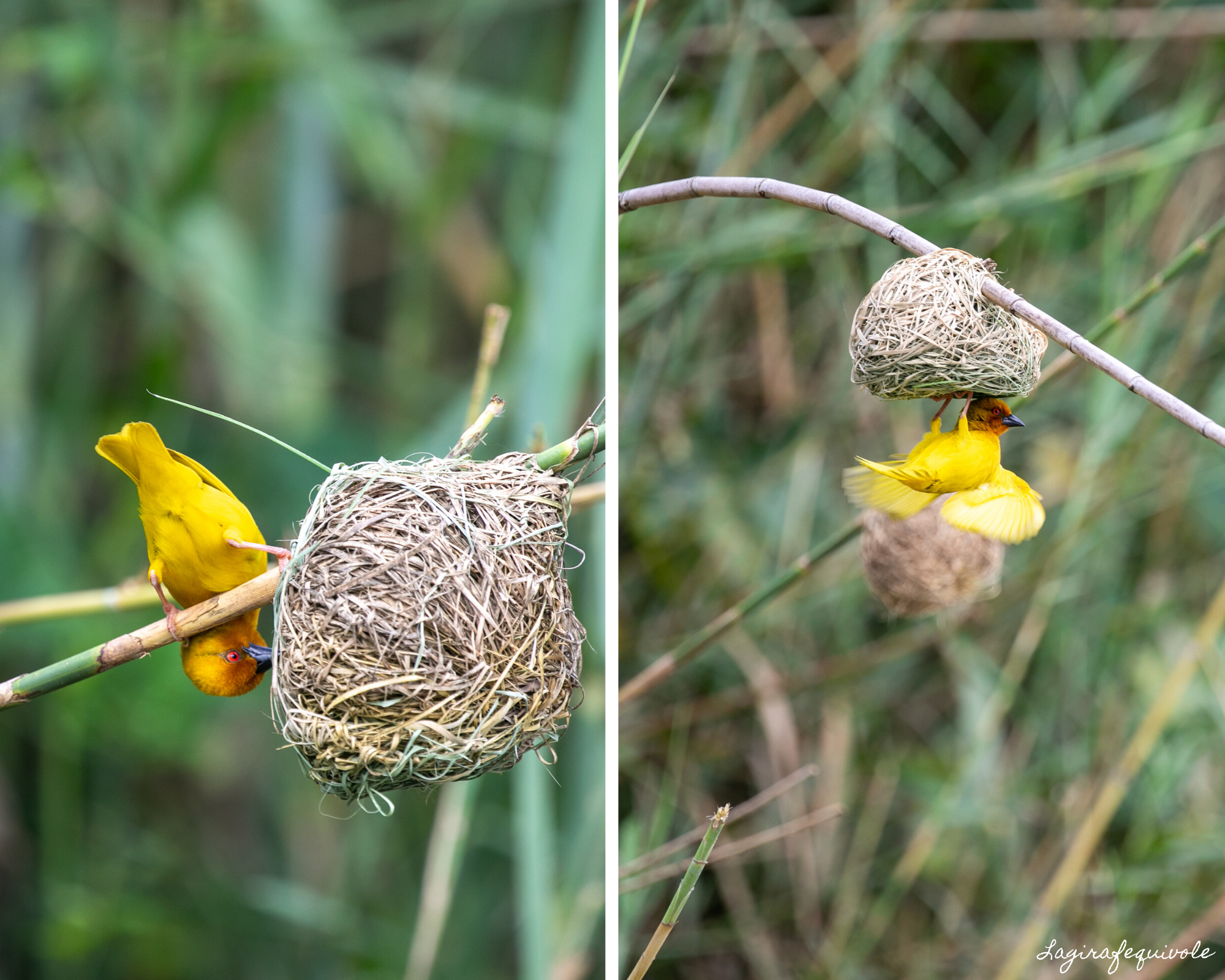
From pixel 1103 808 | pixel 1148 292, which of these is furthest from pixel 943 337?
pixel 1103 808

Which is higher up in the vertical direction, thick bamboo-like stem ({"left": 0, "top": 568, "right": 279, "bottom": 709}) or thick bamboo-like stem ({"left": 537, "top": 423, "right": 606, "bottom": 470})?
thick bamboo-like stem ({"left": 537, "top": 423, "right": 606, "bottom": 470})

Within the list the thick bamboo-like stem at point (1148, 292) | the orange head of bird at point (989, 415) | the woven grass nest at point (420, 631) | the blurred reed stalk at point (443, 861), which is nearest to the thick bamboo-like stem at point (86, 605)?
the woven grass nest at point (420, 631)

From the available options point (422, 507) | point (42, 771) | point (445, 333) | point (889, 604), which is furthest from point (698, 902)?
point (445, 333)

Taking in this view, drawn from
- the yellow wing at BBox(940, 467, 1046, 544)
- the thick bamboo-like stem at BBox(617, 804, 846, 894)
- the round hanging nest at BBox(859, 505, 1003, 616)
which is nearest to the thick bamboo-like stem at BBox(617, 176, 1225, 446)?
the yellow wing at BBox(940, 467, 1046, 544)

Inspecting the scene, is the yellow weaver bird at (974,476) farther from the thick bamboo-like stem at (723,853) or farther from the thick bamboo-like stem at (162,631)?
the thick bamboo-like stem at (723,853)
